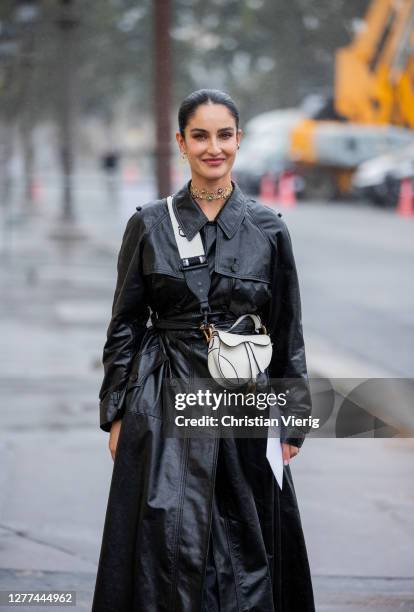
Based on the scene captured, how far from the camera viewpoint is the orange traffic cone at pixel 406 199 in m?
27.7

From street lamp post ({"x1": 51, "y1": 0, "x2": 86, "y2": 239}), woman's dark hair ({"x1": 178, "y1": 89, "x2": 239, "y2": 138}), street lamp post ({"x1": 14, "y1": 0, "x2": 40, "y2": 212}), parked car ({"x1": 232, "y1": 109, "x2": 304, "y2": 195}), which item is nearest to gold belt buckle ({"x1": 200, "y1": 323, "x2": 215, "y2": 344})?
woman's dark hair ({"x1": 178, "y1": 89, "x2": 239, "y2": 138})

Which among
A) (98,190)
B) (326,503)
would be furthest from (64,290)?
(98,190)

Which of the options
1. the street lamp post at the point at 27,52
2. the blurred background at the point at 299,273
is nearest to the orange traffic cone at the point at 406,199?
the blurred background at the point at 299,273

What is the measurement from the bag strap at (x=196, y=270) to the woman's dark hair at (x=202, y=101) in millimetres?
359

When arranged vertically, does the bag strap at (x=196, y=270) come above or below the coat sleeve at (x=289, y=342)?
above

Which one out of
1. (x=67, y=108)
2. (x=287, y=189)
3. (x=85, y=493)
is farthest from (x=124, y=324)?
(x=287, y=189)

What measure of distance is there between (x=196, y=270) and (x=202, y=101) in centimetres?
49

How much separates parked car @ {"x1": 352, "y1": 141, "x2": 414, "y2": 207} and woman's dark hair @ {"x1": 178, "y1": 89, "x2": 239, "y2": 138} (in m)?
25.6

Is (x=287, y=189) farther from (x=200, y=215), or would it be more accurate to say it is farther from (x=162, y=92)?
(x=200, y=215)

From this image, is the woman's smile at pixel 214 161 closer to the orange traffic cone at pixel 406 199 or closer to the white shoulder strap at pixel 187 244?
the white shoulder strap at pixel 187 244

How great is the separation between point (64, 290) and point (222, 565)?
11289 mm

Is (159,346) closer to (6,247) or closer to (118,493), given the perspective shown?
(118,493)

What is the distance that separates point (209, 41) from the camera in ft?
193

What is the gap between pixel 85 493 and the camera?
19.7 feet
